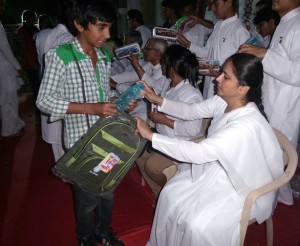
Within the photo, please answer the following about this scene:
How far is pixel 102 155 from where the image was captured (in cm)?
138

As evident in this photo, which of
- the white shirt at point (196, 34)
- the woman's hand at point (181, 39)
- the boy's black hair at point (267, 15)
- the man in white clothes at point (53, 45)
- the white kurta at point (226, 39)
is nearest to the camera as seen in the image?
the man in white clothes at point (53, 45)

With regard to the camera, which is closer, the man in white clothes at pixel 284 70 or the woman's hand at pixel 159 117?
the man in white clothes at pixel 284 70

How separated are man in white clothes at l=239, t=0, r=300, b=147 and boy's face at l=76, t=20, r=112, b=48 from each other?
0.96 meters

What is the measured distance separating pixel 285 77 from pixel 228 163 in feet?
2.97

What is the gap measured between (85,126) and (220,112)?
0.79 metres

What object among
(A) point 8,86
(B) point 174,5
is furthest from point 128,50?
(A) point 8,86

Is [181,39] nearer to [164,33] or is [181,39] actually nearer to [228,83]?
[164,33]

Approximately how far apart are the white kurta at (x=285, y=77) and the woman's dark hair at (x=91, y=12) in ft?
3.68

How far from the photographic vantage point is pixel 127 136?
1.40 metres

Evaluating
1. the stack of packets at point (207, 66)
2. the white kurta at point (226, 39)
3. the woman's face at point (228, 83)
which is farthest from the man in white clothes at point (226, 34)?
the woman's face at point (228, 83)

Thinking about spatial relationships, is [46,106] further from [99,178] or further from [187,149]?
[187,149]

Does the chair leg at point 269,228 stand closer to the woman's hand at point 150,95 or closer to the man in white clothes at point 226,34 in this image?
the woman's hand at point 150,95

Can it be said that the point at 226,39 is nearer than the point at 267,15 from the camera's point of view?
Yes

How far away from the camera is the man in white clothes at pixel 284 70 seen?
71.9 inches
